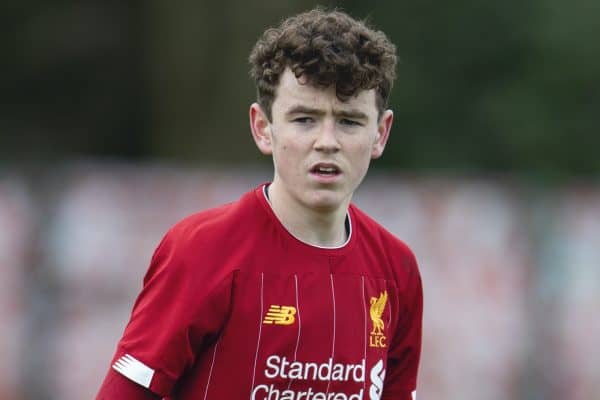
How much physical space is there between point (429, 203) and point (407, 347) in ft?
18.4

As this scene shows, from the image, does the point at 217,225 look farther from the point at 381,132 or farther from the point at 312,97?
the point at 381,132

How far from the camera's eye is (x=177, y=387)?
368 cm

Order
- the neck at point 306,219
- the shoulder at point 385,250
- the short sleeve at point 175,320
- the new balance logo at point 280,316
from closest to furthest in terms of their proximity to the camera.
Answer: the short sleeve at point 175,320 < the new balance logo at point 280,316 < the neck at point 306,219 < the shoulder at point 385,250

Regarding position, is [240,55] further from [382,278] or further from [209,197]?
[382,278]

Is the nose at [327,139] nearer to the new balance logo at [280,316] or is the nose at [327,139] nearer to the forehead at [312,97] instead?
the forehead at [312,97]

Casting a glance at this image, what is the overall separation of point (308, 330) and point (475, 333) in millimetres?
6012

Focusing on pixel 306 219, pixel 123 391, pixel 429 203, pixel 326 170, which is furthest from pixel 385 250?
pixel 429 203

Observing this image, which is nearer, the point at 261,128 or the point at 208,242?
the point at 208,242

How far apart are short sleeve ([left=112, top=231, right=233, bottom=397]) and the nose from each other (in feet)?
1.55

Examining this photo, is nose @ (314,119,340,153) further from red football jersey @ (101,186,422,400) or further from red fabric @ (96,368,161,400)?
red fabric @ (96,368,161,400)

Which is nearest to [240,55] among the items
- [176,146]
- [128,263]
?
[176,146]

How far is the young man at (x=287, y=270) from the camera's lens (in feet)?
11.7

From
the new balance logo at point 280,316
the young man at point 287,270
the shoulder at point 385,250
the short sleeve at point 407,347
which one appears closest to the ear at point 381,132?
the young man at point 287,270

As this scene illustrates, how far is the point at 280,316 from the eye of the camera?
11.9 feet
